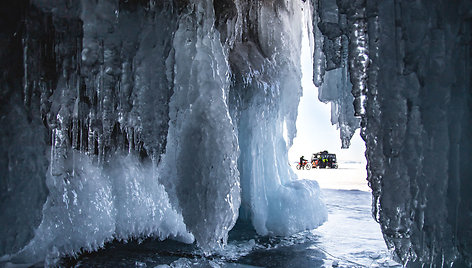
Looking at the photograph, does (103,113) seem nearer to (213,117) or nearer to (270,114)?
(213,117)

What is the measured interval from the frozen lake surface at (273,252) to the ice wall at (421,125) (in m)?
1.48

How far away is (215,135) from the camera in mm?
3625

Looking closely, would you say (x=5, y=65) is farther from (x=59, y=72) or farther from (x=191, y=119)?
(x=191, y=119)

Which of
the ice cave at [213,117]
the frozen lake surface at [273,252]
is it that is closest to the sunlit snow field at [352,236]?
the frozen lake surface at [273,252]

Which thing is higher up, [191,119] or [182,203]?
[191,119]

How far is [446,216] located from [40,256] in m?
4.20

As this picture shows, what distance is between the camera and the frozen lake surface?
3602mm

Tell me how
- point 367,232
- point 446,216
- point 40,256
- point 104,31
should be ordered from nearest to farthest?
point 446,216 → point 104,31 → point 40,256 → point 367,232

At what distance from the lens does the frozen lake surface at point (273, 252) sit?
11.8 ft

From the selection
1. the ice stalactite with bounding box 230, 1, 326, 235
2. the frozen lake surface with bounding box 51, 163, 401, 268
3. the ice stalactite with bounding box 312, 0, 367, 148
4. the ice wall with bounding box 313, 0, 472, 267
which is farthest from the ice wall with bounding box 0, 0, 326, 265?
the ice wall with bounding box 313, 0, 472, 267

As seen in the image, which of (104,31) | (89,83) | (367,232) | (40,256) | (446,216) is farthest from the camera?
(367,232)

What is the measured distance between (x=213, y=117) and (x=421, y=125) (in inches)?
80.6

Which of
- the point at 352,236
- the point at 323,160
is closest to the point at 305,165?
the point at 323,160

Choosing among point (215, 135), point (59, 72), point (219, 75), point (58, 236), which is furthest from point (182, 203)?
point (59, 72)
